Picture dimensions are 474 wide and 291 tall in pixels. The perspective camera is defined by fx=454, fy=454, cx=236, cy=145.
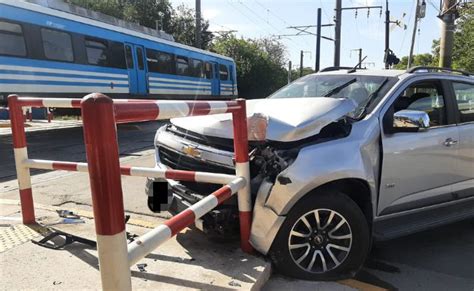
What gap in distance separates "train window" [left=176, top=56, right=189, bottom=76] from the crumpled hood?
53.0 ft

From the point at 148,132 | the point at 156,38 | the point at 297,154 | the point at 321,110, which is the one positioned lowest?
the point at 148,132

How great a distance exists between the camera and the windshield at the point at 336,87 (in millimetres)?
4367

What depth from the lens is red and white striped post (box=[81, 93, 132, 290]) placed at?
→ 1899 millimetres

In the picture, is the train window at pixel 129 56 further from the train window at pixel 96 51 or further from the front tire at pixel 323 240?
the front tire at pixel 323 240

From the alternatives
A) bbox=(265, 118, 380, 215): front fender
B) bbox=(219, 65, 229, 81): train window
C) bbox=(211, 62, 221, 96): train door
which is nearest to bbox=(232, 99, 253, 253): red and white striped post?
bbox=(265, 118, 380, 215): front fender

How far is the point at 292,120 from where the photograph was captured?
11.7 ft

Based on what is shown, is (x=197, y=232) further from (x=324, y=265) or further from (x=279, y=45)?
(x=279, y=45)

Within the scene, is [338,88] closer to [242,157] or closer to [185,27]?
[242,157]

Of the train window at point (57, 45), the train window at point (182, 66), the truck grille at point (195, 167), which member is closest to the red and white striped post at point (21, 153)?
the truck grille at point (195, 167)

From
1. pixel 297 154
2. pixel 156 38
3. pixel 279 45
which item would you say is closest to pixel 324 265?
pixel 297 154

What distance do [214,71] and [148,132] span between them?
10017 mm

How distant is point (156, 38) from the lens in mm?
18047

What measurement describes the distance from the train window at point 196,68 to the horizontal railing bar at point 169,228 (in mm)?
18488

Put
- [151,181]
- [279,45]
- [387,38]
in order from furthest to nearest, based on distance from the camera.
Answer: [279,45]
[387,38]
[151,181]
